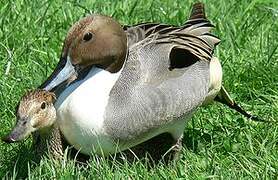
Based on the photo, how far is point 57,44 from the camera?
513cm

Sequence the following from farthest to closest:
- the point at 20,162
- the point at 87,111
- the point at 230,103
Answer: the point at 230,103
the point at 20,162
the point at 87,111

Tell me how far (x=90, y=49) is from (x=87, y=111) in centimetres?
25

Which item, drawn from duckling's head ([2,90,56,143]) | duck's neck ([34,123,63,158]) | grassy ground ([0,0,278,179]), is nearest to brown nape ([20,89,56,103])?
duckling's head ([2,90,56,143])

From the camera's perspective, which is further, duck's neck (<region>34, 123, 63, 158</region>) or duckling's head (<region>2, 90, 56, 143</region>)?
duck's neck (<region>34, 123, 63, 158</region>)

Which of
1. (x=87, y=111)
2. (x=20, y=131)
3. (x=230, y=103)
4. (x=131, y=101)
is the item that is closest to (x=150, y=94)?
(x=131, y=101)

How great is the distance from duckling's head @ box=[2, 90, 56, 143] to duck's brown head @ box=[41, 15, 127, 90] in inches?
3.6

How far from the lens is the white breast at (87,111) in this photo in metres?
3.84

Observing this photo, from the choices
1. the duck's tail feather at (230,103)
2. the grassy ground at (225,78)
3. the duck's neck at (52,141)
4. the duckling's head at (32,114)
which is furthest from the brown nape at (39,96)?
the duck's tail feather at (230,103)

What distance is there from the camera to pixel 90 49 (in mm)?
3902

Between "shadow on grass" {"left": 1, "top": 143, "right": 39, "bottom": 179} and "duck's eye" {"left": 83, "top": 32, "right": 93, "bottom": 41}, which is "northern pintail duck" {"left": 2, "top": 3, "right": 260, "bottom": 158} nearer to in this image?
"duck's eye" {"left": 83, "top": 32, "right": 93, "bottom": 41}

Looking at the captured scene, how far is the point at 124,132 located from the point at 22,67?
1122 millimetres

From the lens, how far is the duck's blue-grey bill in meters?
3.88

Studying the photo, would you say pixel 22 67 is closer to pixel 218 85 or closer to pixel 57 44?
pixel 57 44

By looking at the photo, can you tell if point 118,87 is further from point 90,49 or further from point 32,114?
point 32,114
